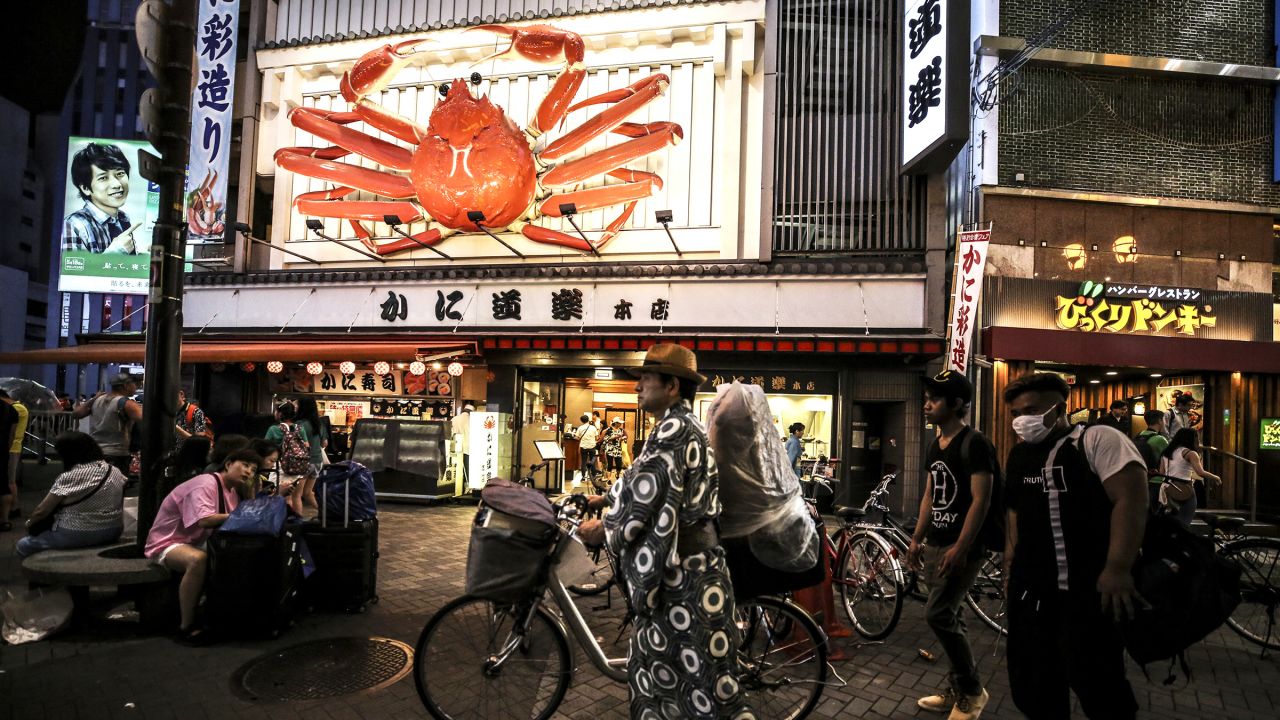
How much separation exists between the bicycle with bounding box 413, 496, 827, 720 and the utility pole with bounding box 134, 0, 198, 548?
3318 millimetres

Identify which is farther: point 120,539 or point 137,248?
point 137,248

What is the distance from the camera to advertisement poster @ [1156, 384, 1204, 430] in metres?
11.5

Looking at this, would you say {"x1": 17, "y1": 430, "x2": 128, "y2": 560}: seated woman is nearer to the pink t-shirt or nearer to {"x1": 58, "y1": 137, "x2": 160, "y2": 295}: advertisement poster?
the pink t-shirt

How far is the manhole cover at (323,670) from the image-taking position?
13.2 ft

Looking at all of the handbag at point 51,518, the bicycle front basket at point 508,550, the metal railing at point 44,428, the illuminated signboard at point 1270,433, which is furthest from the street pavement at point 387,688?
the metal railing at point 44,428

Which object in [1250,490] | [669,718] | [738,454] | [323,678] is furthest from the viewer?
[1250,490]

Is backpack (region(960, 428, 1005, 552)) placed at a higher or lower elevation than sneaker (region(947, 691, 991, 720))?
higher

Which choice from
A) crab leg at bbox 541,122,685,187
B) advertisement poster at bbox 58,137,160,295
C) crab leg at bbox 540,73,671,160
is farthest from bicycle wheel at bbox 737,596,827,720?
advertisement poster at bbox 58,137,160,295

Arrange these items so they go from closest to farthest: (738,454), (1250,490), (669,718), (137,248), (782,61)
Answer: (669,718) → (738,454) → (1250,490) → (782,61) → (137,248)

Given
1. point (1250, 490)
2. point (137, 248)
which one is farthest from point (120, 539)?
point (137, 248)

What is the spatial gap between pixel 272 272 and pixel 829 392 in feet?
43.2

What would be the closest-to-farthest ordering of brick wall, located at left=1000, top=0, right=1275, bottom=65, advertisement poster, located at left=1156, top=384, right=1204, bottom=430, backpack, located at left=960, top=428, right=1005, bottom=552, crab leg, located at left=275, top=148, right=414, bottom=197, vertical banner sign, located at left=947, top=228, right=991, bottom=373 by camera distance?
1. backpack, located at left=960, top=428, right=1005, bottom=552
2. vertical banner sign, located at left=947, top=228, right=991, bottom=373
3. advertisement poster, located at left=1156, top=384, right=1204, bottom=430
4. brick wall, located at left=1000, top=0, right=1275, bottom=65
5. crab leg, located at left=275, top=148, right=414, bottom=197

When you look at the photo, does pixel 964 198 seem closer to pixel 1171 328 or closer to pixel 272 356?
pixel 1171 328

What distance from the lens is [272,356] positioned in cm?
1223
